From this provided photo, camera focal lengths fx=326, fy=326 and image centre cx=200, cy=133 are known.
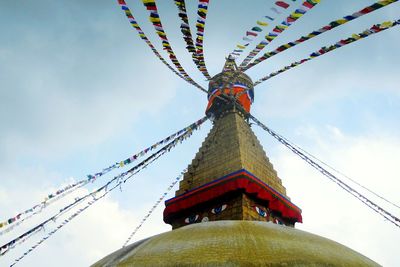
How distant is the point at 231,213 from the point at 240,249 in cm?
622

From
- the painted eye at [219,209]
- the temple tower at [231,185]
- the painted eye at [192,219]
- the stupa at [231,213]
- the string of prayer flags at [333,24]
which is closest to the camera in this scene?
the stupa at [231,213]

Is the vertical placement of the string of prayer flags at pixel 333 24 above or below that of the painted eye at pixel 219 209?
above

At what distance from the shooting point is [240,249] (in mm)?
5008

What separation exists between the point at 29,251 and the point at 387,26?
491 inches

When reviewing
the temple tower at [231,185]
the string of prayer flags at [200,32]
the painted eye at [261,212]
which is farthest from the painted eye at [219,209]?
the string of prayer flags at [200,32]

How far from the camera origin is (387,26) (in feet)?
25.9

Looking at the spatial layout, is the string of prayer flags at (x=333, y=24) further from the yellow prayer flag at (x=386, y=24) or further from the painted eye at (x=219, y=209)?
the painted eye at (x=219, y=209)

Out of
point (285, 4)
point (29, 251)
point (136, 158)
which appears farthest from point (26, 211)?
point (285, 4)

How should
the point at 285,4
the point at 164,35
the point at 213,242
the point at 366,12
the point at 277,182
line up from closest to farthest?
the point at 213,242
the point at 366,12
the point at 285,4
the point at 164,35
the point at 277,182

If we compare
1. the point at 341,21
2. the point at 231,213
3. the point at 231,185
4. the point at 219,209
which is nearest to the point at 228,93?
the point at 231,185

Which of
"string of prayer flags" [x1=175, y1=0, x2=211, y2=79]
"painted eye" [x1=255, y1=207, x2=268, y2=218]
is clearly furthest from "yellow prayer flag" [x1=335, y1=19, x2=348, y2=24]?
"painted eye" [x1=255, y1=207, x2=268, y2=218]

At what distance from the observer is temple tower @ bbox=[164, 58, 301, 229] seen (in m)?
11.4

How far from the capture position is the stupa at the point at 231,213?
5008 mm

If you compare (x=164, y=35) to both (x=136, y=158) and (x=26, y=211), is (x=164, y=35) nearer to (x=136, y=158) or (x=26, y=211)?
(x=136, y=158)
